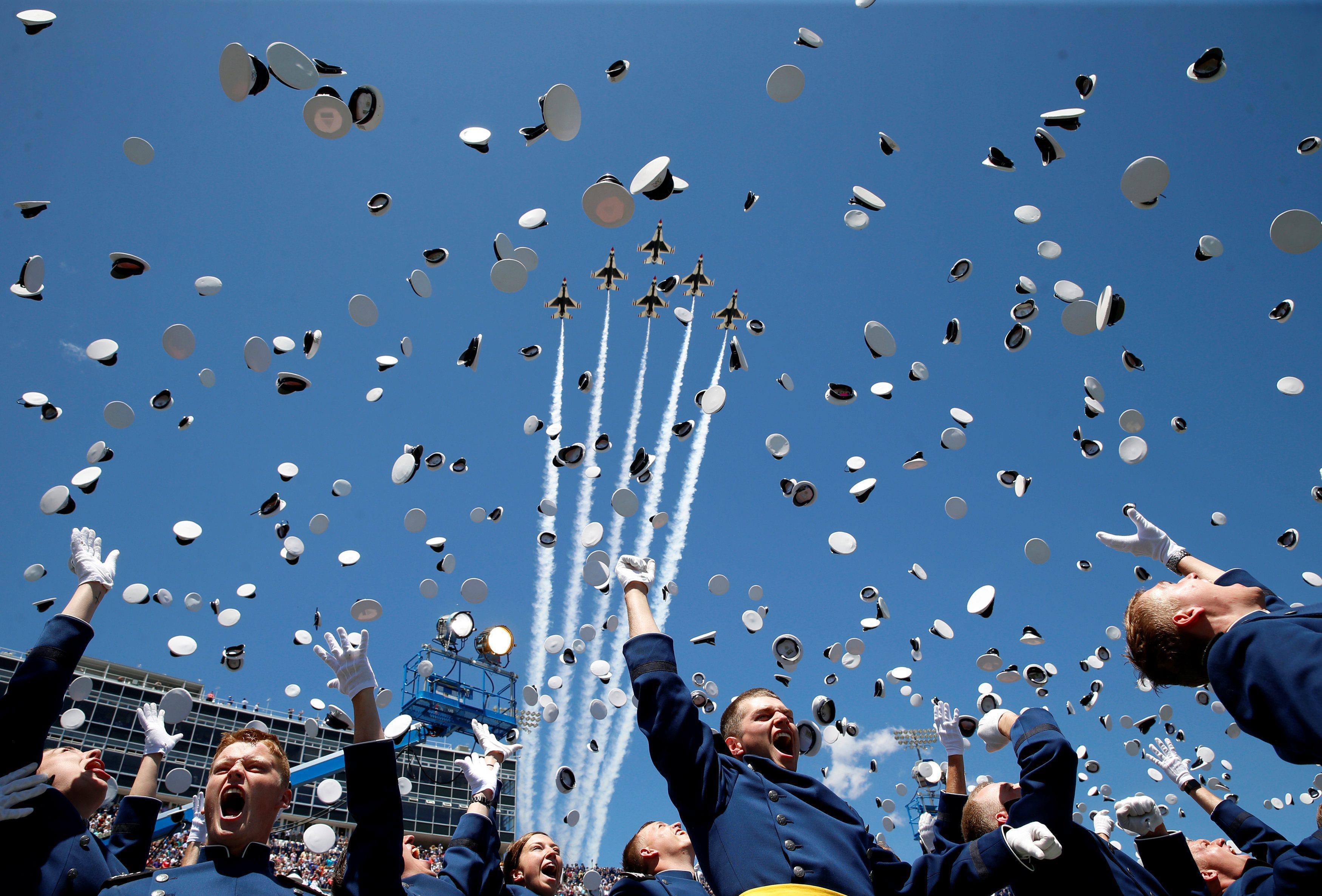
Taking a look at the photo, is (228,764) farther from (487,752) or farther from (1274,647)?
(1274,647)

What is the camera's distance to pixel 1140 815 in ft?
15.8

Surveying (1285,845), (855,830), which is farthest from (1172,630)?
(1285,845)

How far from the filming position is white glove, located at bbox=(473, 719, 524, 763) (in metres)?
→ 5.46

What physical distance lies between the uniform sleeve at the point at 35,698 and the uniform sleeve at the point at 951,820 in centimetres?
570

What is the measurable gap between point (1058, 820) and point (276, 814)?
4.25 m

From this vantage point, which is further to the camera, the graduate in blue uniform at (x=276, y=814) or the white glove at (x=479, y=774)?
the white glove at (x=479, y=774)

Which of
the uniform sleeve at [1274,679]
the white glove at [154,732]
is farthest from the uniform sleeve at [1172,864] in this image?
the white glove at [154,732]

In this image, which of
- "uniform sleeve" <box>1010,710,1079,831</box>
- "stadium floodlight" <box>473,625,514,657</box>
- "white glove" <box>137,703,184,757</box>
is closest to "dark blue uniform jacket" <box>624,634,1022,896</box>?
"uniform sleeve" <box>1010,710,1079,831</box>

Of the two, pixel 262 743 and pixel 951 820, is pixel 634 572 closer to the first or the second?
pixel 262 743

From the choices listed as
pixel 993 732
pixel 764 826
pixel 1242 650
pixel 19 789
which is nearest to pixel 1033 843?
pixel 993 732

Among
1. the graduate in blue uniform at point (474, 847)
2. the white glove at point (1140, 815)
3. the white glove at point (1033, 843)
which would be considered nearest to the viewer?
the white glove at point (1033, 843)

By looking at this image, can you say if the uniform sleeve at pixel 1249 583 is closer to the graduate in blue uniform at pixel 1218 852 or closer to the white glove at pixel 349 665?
the graduate in blue uniform at pixel 1218 852

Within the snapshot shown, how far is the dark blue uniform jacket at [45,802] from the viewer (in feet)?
11.5

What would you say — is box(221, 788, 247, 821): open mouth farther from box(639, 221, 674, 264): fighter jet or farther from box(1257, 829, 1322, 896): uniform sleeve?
box(639, 221, 674, 264): fighter jet
